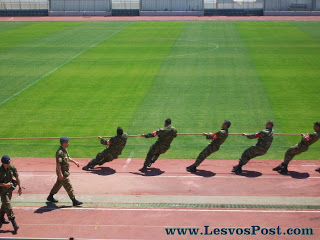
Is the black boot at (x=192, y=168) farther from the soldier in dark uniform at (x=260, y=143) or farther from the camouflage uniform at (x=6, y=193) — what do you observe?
the camouflage uniform at (x=6, y=193)

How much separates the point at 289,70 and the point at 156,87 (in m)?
9.07

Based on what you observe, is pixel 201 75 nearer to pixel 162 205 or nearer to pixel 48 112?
pixel 48 112

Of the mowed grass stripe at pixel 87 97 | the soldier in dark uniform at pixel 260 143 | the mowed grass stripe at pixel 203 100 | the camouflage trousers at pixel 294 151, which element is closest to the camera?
the soldier in dark uniform at pixel 260 143

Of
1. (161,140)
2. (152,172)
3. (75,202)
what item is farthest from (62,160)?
(161,140)

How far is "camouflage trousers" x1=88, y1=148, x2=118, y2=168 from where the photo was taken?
15156 millimetres

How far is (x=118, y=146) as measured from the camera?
1510cm

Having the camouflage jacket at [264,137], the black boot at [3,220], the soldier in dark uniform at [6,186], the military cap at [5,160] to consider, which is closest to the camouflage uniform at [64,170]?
the soldier in dark uniform at [6,186]

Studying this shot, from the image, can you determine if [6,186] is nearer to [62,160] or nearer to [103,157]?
[62,160]

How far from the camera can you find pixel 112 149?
15.1 metres

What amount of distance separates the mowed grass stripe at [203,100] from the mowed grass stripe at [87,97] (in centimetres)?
92

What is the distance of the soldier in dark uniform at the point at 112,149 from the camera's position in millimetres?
15008

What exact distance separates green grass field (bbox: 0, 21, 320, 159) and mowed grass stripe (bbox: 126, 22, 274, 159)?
0.16ft

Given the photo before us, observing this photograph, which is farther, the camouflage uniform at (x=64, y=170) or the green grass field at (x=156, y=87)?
the green grass field at (x=156, y=87)

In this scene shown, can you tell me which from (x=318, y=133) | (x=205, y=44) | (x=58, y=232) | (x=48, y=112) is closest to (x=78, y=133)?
(x=48, y=112)
